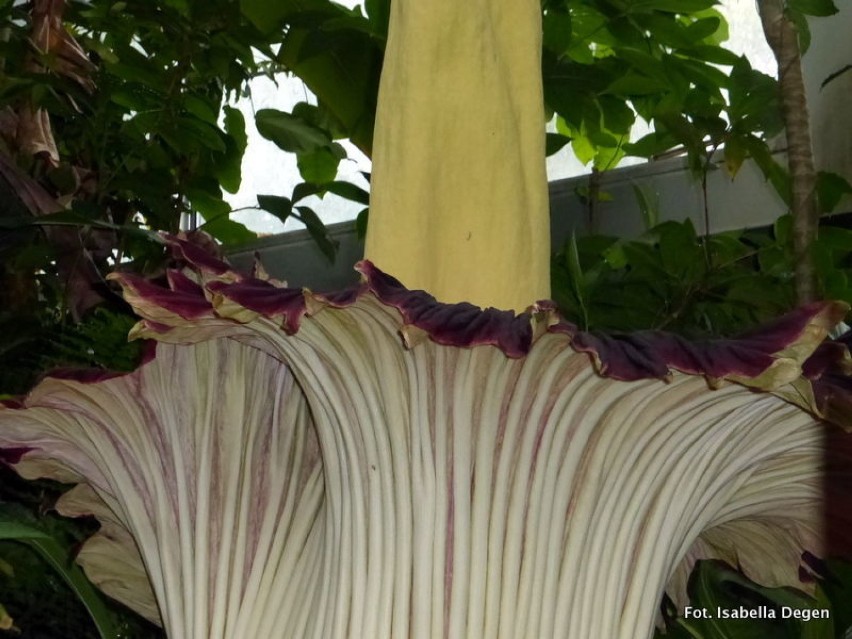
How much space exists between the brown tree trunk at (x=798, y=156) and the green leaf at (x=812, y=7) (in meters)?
0.08

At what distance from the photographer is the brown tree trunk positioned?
0.65 m

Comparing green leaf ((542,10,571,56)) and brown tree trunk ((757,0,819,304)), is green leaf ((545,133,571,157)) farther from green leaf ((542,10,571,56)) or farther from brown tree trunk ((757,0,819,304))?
brown tree trunk ((757,0,819,304))

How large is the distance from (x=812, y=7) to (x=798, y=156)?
0.64 feet

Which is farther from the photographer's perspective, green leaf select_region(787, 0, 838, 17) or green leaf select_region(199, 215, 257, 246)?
green leaf select_region(199, 215, 257, 246)

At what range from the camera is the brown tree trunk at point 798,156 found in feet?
2.12

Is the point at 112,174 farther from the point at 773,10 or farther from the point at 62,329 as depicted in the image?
the point at 773,10

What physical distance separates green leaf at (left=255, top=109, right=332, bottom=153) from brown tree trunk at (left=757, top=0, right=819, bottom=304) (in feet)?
2.06

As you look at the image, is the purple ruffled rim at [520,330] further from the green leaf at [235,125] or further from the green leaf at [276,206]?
the green leaf at [235,125]

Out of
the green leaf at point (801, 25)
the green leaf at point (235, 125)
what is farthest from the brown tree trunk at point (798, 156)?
the green leaf at point (235, 125)

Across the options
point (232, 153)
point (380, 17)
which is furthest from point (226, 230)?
point (380, 17)

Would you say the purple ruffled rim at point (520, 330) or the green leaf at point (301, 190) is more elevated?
the green leaf at point (301, 190)

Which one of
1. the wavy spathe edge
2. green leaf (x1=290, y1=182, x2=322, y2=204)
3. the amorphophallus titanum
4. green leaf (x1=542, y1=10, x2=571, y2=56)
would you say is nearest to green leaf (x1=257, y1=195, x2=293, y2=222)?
green leaf (x1=290, y1=182, x2=322, y2=204)

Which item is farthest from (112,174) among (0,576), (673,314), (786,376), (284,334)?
(786,376)

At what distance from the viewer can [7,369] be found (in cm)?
97
